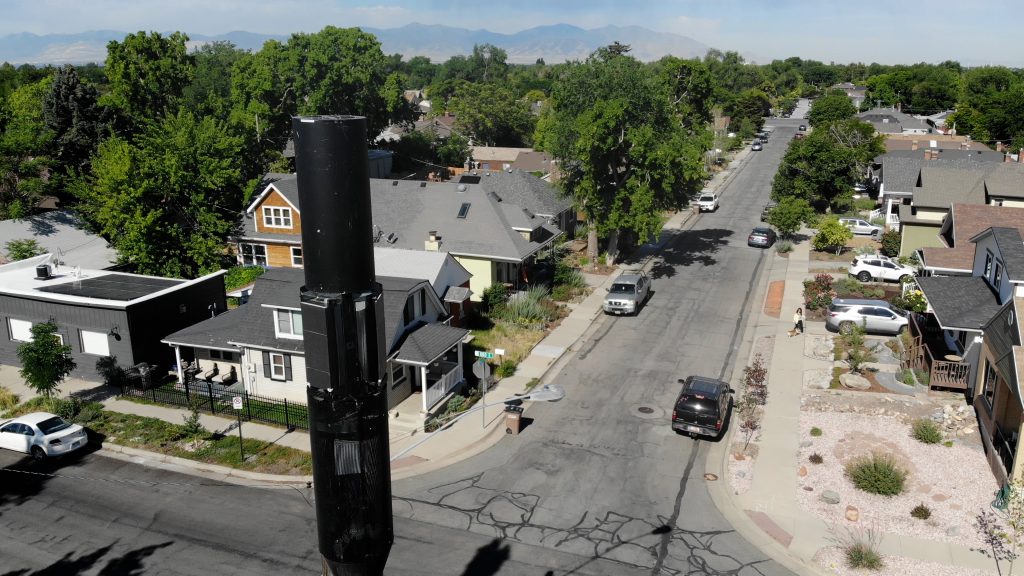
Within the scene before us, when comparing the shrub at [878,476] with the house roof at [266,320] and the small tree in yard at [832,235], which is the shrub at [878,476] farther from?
the small tree in yard at [832,235]

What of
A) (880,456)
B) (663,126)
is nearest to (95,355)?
(880,456)

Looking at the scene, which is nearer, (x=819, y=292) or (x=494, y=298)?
(x=494, y=298)

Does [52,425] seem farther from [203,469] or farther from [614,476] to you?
[614,476]

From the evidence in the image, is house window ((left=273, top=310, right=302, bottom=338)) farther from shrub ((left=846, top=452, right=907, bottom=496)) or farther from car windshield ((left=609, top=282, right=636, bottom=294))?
shrub ((left=846, top=452, right=907, bottom=496))

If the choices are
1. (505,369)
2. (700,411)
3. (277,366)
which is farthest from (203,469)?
(700,411)

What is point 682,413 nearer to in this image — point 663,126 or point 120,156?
point 663,126
